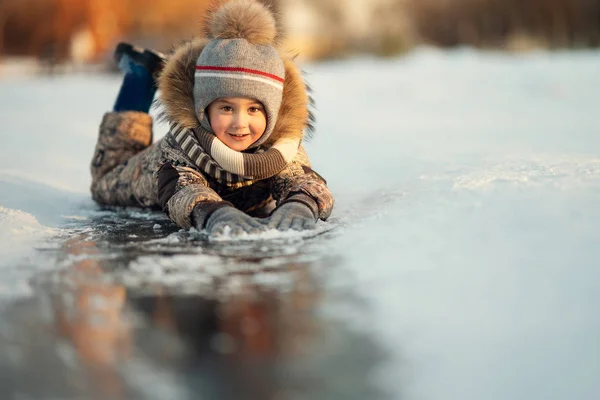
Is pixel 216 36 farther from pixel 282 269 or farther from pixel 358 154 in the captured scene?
pixel 358 154

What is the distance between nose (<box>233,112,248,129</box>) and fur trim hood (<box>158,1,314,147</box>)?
0.15 meters

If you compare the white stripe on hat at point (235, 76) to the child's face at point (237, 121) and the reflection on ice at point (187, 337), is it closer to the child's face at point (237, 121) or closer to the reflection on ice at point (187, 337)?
the child's face at point (237, 121)

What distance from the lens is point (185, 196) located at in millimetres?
2375

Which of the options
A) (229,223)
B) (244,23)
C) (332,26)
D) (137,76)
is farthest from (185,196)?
(332,26)

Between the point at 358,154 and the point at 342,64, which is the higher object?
the point at 342,64

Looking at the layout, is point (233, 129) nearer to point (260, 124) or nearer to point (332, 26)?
point (260, 124)

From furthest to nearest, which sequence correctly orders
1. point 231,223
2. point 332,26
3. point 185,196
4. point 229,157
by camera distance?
point 332,26 < point 229,157 < point 185,196 < point 231,223

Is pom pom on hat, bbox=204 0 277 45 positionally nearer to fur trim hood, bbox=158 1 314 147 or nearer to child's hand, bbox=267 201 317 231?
fur trim hood, bbox=158 1 314 147

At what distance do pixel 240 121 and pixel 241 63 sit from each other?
0.74ft

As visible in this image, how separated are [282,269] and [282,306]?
31 cm

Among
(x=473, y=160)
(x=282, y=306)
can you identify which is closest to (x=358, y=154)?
(x=473, y=160)

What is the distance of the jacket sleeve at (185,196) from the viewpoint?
2320mm

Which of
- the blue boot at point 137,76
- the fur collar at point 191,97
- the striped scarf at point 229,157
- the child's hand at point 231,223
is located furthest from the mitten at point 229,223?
the blue boot at point 137,76

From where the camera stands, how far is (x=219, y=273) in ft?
5.65
